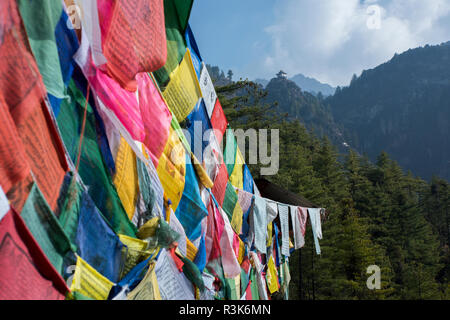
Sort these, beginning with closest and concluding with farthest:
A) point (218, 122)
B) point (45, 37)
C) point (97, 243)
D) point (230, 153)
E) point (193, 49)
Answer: point (45, 37)
point (97, 243)
point (193, 49)
point (218, 122)
point (230, 153)

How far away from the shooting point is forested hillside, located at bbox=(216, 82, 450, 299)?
1869 centimetres

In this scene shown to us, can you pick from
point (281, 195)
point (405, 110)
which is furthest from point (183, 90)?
point (405, 110)

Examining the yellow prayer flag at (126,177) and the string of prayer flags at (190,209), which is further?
the string of prayer flags at (190,209)

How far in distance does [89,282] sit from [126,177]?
0.40 m

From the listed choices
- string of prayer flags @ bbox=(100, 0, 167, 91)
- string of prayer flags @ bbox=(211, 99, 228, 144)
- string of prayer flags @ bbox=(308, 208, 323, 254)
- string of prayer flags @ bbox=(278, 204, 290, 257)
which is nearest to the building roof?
string of prayer flags @ bbox=(308, 208, 323, 254)

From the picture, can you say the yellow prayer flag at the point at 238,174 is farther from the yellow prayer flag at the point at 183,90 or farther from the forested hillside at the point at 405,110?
the forested hillside at the point at 405,110

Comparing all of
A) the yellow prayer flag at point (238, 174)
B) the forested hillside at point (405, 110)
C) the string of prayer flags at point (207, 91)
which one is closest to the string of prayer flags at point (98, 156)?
the string of prayer flags at point (207, 91)

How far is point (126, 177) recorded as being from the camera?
1.32 metres

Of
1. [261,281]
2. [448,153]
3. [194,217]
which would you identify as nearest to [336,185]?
[261,281]

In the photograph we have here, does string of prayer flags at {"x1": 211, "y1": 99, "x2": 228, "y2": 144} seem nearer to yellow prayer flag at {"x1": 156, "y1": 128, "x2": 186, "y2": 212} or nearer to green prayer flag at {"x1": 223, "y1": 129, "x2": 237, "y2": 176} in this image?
green prayer flag at {"x1": 223, "y1": 129, "x2": 237, "y2": 176}

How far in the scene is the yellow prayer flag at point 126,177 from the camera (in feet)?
4.24

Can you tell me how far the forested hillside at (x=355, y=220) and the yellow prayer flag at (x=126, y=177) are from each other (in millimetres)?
12259

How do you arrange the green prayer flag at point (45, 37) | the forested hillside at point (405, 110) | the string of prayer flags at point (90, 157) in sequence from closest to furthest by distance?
the green prayer flag at point (45, 37)
the string of prayer flags at point (90, 157)
the forested hillside at point (405, 110)

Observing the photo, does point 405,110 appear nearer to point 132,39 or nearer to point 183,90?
point 183,90
